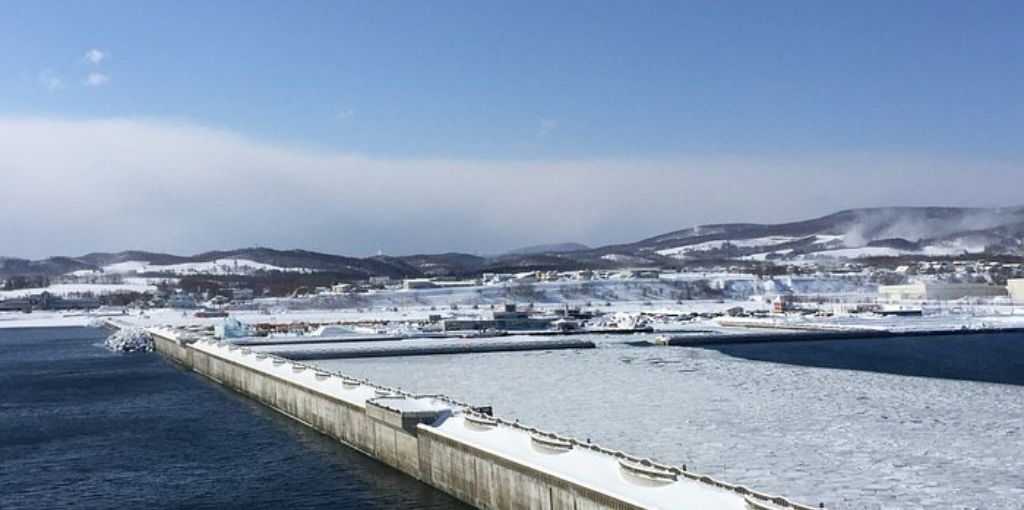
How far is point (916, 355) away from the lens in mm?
54969

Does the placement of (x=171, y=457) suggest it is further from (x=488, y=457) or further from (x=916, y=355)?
(x=916, y=355)

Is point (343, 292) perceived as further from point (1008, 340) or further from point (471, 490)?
point (471, 490)

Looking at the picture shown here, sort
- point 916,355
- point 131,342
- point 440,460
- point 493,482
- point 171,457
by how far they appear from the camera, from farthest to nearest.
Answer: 1. point 131,342
2. point 916,355
3. point 171,457
4. point 440,460
5. point 493,482

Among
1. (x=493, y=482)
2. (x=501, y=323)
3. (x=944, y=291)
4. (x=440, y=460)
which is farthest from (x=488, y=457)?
(x=944, y=291)

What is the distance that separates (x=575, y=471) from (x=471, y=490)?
4150 mm

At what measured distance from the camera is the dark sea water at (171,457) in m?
22.8

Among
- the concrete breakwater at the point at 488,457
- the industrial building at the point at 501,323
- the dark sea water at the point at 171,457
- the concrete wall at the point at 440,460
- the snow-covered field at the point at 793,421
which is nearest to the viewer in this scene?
the concrete breakwater at the point at 488,457

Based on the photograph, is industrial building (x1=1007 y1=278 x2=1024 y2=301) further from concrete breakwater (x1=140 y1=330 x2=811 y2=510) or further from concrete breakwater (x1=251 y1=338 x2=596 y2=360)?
concrete breakwater (x1=140 y1=330 x2=811 y2=510)

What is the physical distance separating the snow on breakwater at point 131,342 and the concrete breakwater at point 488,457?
43195 mm

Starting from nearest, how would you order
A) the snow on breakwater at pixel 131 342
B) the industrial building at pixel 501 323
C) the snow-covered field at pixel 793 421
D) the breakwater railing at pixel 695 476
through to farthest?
the breakwater railing at pixel 695 476
the snow-covered field at pixel 793 421
the snow on breakwater at pixel 131 342
the industrial building at pixel 501 323

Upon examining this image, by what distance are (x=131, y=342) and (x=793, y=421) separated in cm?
6155

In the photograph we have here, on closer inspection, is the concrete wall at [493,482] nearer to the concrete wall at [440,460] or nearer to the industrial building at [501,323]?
the concrete wall at [440,460]

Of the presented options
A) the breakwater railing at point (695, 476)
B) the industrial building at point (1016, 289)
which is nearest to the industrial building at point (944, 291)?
the industrial building at point (1016, 289)

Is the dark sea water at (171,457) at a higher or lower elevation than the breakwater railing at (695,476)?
lower
